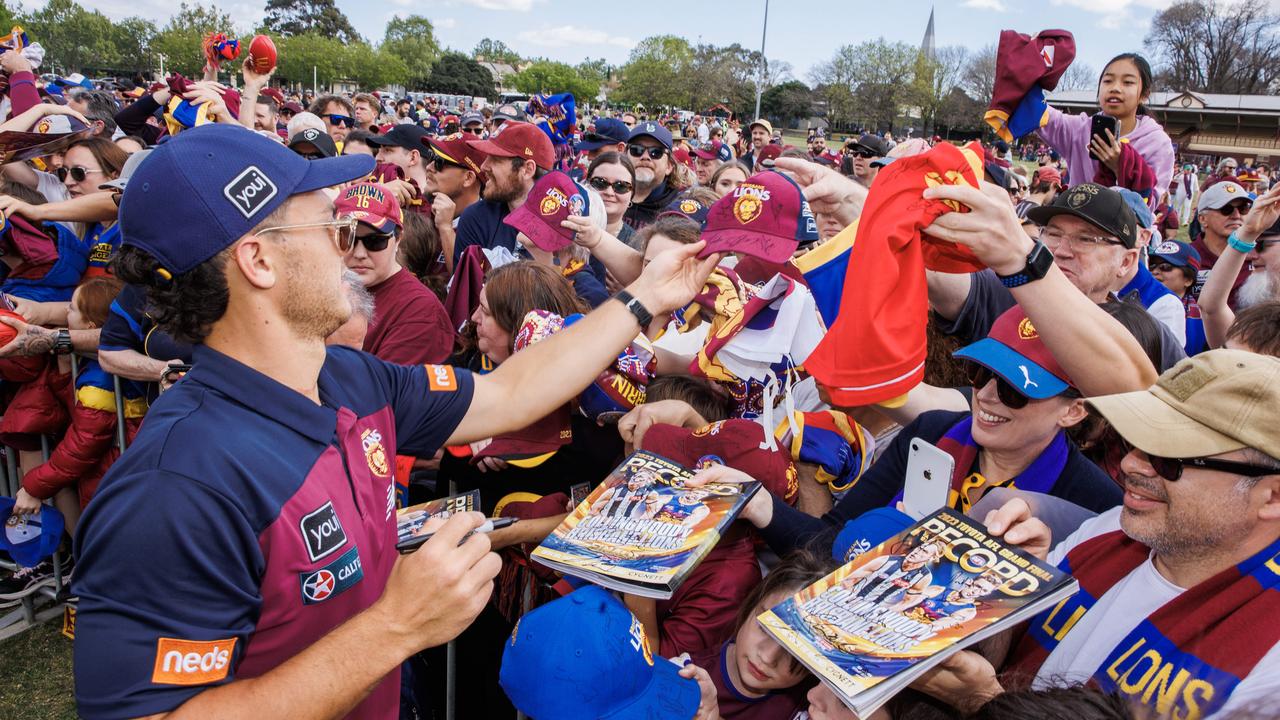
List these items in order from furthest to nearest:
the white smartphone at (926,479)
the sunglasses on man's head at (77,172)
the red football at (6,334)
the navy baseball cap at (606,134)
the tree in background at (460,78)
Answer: the tree in background at (460,78)
the navy baseball cap at (606,134)
the sunglasses on man's head at (77,172)
the red football at (6,334)
the white smartphone at (926,479)

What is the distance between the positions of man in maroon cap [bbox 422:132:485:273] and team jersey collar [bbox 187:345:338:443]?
14.2ft

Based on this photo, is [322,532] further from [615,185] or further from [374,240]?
[615,185]

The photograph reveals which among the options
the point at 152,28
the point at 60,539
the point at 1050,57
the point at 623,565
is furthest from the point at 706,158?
the point at 152,28

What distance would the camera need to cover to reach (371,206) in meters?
3.96

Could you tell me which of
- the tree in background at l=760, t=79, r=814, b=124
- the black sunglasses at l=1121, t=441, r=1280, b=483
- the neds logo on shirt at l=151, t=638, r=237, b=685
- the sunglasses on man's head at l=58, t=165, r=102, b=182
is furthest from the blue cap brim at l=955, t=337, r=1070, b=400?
the tree in background at l=760, t=79, r=814, b=124

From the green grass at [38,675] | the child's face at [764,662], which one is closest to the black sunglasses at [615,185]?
the child's face at [764,662]

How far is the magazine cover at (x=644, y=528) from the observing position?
179 cm

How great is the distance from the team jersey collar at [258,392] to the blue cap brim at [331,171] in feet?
1.41

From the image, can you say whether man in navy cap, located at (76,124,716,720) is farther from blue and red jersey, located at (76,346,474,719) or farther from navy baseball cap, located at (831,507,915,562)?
navy baseball cap, located at (831,507,915,562)

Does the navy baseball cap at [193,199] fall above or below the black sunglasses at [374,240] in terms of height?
above

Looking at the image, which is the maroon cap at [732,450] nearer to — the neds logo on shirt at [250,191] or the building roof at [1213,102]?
the neds logo on shirt at [250,191]

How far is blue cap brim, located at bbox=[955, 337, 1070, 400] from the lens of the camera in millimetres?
2312

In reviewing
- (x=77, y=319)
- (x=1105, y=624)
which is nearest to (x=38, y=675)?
(x=77, y=319)

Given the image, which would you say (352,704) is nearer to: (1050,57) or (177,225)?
(177,225)
